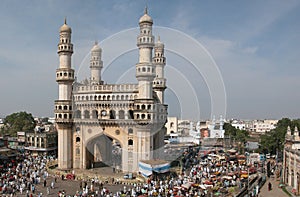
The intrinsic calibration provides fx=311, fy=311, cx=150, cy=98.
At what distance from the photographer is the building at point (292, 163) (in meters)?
28.3

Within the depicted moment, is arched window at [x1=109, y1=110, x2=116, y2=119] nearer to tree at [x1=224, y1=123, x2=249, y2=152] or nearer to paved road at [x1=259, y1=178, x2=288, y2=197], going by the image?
paved road at [x1=259, y1=178, x2=288, y2=197]

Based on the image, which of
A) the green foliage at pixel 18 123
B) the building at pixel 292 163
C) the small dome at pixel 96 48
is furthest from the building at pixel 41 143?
the building at pixel 292 163

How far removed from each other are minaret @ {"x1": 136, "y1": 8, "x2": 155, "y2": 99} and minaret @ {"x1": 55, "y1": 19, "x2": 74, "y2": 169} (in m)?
10.1

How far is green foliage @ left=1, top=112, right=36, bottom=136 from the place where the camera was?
235ft

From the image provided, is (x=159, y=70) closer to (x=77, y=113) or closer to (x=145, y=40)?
(x=145, y=40)

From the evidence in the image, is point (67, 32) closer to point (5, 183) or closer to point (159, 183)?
point (5, 183)

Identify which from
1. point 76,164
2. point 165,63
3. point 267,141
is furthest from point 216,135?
point 76,164

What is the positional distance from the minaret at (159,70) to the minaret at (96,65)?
9621 mm

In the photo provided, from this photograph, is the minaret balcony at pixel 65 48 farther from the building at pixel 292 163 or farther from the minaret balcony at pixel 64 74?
the building at pixel 292 163

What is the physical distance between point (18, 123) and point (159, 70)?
42443 mm

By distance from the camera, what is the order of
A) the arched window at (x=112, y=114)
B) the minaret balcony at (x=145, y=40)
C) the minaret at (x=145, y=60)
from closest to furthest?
the minaret at (x=145, y=60) → the minaret balcony at (x=145, y=40) → the arched window at (x=112, y=114)

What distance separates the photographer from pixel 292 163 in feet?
98.3

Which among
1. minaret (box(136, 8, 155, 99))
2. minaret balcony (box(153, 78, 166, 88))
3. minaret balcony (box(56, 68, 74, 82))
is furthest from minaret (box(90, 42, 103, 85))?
minaret (box(136, 8, 155, 99))

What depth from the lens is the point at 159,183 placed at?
31.9 meters
